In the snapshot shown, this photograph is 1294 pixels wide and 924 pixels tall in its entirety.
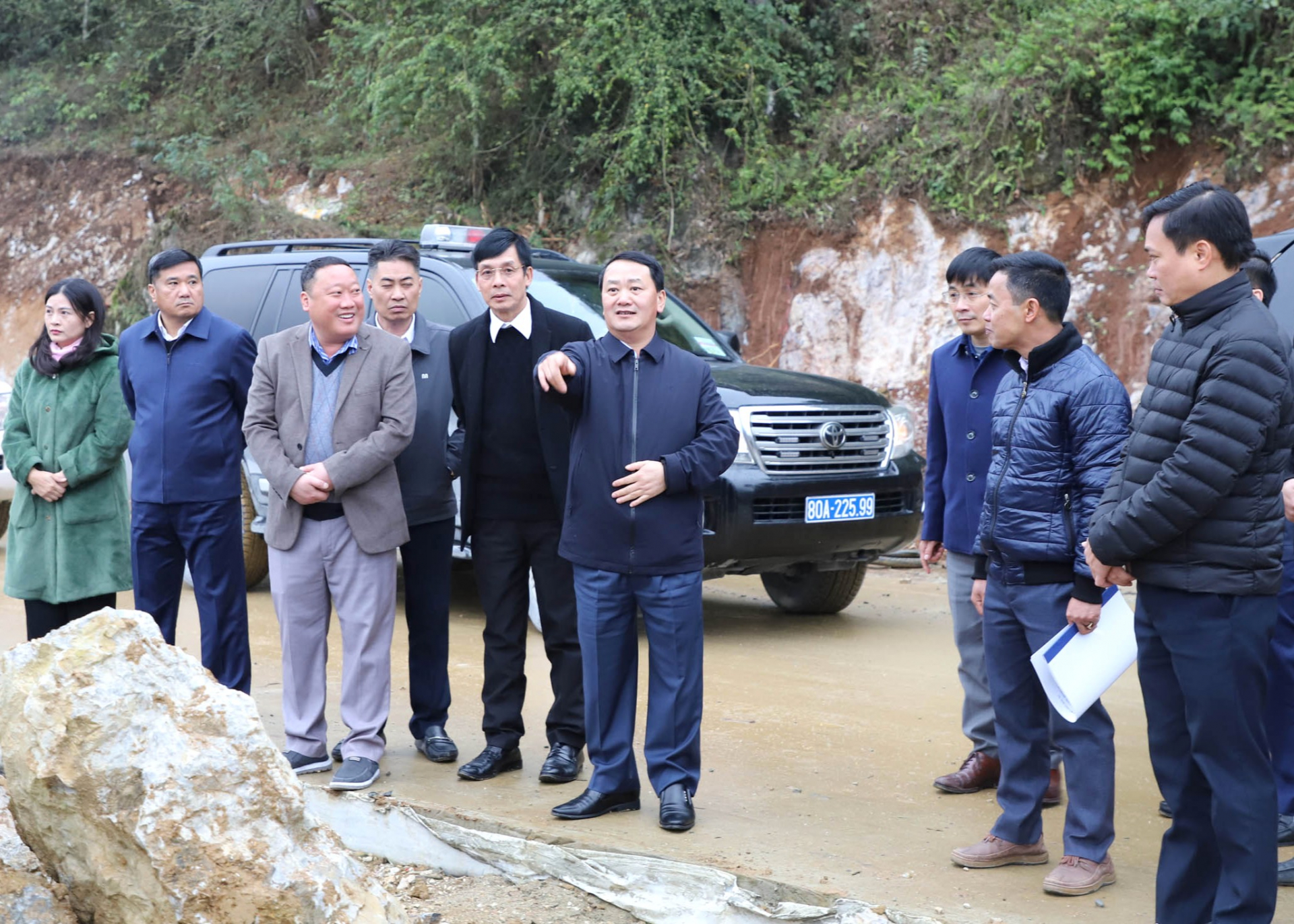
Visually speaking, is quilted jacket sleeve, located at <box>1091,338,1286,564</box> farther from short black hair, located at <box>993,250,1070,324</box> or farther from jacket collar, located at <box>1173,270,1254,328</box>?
short black hair, located at <box>993,250,1070,324</box>

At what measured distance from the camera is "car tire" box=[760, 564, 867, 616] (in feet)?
25.9

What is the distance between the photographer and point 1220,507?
325 cm

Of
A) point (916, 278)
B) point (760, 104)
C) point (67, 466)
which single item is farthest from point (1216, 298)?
point (760, 104)

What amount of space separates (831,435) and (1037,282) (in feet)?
10.6

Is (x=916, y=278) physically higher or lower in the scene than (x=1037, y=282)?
higher

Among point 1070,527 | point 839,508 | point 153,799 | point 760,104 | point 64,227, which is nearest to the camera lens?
point 153,799

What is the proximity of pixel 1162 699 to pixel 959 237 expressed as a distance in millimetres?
8938

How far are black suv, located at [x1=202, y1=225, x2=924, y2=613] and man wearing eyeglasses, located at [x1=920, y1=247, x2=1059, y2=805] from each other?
1938 millimetres

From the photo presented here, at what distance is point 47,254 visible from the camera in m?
18.8

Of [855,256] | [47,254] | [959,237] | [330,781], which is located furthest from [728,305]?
[47,254]

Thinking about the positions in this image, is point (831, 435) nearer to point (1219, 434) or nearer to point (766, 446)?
point (766, 446)

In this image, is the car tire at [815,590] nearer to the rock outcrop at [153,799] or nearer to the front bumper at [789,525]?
the front bumper at [789,525]

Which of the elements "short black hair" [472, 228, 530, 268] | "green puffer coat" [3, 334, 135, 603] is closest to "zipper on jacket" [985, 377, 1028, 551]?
"short black hair" [472, 228, 530, 268]

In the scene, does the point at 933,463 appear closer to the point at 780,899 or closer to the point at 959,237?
the point at 780,899
